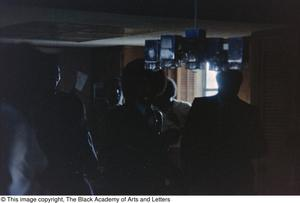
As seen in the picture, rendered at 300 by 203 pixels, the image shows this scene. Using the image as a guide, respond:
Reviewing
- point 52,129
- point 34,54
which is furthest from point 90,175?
point 34,54

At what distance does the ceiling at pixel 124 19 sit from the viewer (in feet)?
4.34

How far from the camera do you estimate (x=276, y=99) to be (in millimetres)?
1418

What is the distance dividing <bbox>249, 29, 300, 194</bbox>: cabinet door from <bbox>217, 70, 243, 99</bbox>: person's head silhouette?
0.04 meters

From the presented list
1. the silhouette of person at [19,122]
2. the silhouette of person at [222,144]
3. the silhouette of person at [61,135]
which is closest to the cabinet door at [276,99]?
the silhouette of person at [222,144]

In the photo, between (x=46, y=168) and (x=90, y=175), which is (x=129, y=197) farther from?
(x=46, y=168)

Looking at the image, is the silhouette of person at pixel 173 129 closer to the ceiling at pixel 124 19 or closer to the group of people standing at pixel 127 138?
the group of people standing at pixel 127 138

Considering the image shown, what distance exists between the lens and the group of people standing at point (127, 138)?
53.5 inches

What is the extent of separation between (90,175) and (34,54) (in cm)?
37

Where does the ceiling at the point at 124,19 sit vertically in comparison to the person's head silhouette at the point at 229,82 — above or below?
above

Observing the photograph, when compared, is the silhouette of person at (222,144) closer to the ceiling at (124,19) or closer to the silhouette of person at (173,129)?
the silhouette of person at (173,129)

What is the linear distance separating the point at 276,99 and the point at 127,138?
442 millimetres

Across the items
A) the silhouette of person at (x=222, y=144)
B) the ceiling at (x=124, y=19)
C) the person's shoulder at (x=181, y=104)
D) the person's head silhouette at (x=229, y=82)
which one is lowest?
the silhouette of person at (x=222, y=144)

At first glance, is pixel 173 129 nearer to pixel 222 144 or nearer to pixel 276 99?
pixel 222 144

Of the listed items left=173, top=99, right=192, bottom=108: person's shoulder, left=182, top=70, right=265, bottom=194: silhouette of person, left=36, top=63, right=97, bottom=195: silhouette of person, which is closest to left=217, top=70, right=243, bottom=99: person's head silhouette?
left=182, top=70, right=265, bottom=194: silhouette of person
